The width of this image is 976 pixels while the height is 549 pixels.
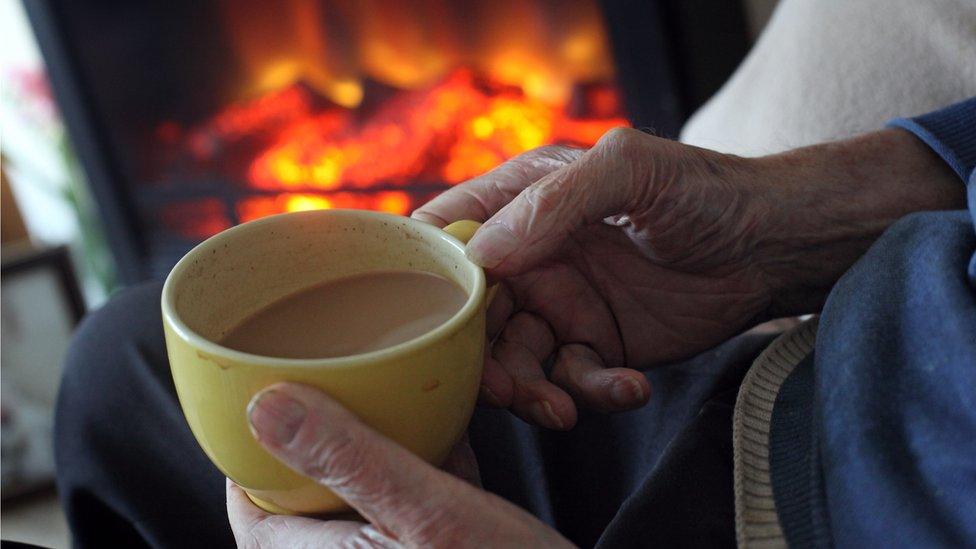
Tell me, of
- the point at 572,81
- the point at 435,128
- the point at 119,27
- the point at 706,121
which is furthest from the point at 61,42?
the point at 706,121

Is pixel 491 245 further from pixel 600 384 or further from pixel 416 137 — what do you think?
pixel 416 137

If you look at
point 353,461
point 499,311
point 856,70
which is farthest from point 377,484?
point 856,70

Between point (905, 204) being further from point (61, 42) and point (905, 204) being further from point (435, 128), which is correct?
point (61, 42)

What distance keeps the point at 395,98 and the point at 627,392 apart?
3.77ft

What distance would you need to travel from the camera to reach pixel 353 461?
441 mm

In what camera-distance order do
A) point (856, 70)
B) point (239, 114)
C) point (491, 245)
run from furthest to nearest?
point (239, 114)
point (856, 70)
point (491, 245)

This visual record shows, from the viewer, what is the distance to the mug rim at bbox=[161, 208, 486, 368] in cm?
43

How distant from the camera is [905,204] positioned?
0.68 m

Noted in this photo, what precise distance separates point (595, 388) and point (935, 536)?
0.24 metres

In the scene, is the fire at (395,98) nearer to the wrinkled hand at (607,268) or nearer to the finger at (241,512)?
the wrinkled hand at (607,268)

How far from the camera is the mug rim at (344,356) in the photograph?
429 mm

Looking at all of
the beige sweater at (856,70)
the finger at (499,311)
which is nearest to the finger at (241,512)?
the finger at (499,311)

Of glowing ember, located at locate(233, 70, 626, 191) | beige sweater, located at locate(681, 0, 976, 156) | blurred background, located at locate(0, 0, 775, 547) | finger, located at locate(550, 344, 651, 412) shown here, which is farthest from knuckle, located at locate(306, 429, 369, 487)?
glowing ember, located at locate(233, 70, 626, 191)

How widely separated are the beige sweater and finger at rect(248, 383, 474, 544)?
50cm
